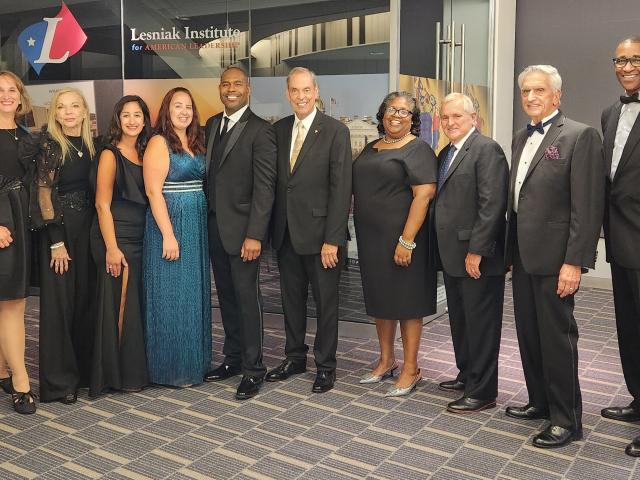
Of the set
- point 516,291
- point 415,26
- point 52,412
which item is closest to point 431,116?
point 415,26

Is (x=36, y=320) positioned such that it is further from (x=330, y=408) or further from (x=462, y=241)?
(x=462, y=241)

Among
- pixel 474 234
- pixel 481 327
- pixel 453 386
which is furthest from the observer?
pixel 453 386

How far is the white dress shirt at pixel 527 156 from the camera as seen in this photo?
128 inches

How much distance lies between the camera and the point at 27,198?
3719 mm

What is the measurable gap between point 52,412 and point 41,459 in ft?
2.00

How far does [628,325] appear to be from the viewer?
346cm

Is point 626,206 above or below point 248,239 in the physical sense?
above

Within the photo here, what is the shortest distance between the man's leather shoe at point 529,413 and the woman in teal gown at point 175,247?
1708mm

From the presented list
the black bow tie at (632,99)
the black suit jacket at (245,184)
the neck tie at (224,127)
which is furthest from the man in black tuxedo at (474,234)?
the neck tie at (224,127)

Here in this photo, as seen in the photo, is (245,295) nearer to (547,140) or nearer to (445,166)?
(445,166)

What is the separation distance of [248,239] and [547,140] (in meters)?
1.62

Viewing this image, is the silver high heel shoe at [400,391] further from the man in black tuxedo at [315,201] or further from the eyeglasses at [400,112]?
the eyeglasses at [400,112]

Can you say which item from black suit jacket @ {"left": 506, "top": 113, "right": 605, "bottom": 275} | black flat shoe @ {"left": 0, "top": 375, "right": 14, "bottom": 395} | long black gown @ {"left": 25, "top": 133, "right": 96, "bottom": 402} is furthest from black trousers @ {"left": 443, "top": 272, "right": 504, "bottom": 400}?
black flat shoe @ {"left": 0, "top": 375, "right": 14, "bottom": 395}

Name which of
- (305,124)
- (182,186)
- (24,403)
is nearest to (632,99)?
(305,124)
